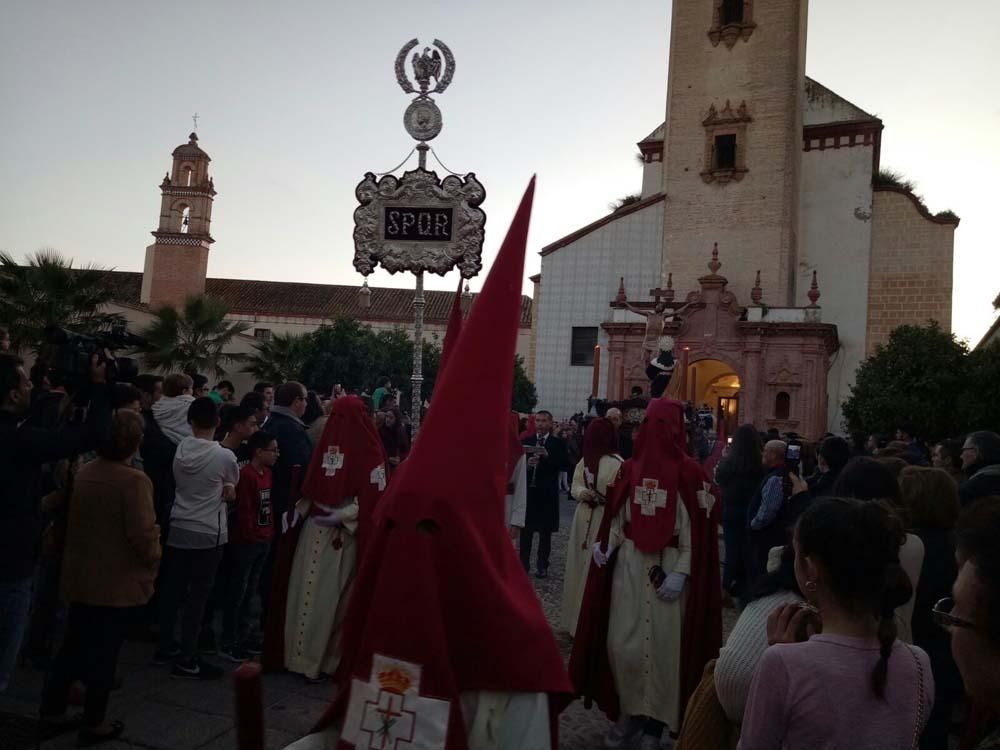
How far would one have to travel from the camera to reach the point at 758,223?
28047 millimetres

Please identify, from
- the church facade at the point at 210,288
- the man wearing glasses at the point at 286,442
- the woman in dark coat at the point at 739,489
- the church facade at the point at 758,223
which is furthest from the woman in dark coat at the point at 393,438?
the church facade at the point at 210,288

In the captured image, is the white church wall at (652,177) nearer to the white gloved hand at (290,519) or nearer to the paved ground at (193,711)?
the white gloved hand at (290,519)

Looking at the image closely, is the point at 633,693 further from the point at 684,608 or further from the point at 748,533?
the point at 748,533

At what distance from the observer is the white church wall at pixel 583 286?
3006 cm

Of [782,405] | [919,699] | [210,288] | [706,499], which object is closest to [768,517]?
[706,499]

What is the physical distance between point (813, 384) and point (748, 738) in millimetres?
24603

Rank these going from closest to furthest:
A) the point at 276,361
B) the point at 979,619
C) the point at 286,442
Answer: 1. the point at 979,619
2. the point at 286,442
3. the point at 276,361

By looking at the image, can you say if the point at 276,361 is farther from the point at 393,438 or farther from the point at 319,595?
the point at 319,595

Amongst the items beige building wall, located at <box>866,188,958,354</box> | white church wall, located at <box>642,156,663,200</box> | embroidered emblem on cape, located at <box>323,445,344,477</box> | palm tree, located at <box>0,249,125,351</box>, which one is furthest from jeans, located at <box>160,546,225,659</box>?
white church wall, located at <box>642,156,663,200</box>

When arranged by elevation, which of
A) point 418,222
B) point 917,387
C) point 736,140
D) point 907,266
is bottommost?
point 418,222

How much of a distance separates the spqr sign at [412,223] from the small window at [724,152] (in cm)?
2367

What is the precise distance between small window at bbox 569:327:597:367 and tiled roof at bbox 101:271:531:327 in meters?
22.1

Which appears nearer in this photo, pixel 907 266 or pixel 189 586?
pixel 189 586

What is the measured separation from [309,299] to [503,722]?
55.6 metres
